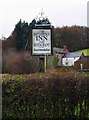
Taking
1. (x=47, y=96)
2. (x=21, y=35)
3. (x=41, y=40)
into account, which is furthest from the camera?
(x=21, y=35)

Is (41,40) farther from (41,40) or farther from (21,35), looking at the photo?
(21,35)

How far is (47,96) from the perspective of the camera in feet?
23.1

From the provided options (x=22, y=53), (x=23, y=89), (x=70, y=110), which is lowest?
(x=70, y=110)

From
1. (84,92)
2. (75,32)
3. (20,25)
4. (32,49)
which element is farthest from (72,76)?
(75,32)

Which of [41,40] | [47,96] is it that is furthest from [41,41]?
[47,96]

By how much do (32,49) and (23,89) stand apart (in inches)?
122

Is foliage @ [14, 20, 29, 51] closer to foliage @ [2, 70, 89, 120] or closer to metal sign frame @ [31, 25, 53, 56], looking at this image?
metal sign frame @ [31, 25, 53, 56]

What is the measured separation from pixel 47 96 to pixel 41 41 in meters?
3.13

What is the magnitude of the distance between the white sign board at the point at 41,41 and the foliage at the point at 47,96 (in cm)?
261

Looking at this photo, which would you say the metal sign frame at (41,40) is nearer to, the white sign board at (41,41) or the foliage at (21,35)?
the white sign board at (41,41)

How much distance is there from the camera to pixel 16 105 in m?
7.18

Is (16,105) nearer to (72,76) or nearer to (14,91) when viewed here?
(14,91)

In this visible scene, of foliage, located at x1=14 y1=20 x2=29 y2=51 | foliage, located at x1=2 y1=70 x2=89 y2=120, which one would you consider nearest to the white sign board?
foliage, located at x1=14 y1=20 x2=29 y2=51

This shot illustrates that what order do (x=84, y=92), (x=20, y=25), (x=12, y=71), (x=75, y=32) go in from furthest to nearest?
1. (x=75, y=32)
2. (x=20, y=25)
3. (x=12, y=71)
4. (x=84, y=92)
